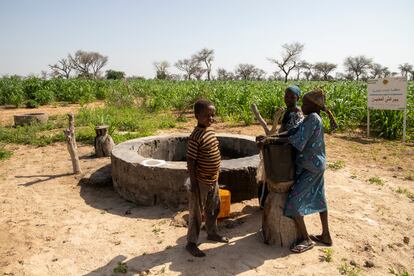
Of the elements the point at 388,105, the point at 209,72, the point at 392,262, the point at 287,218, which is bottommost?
the point at 392,262

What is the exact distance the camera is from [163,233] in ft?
11.9

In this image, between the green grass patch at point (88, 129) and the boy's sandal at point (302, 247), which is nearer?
the boy's sandal at point (302, 247)

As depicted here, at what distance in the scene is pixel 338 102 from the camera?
9867 millimetres

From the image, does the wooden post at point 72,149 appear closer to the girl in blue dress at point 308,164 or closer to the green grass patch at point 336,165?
the girl in blue dress at point 308,164

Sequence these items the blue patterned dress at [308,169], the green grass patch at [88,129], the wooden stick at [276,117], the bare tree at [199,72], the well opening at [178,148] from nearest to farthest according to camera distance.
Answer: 1. the blue patterned dress at [308,169]
2. the wooden stick at [276,117]
3. the well opening at [178,148]
4. the green grass patch at [88,129]
5. the bare tree at [199,72]

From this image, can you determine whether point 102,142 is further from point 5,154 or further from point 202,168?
point 202,168

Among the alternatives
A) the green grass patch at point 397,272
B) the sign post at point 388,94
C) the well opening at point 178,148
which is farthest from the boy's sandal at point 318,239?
the sign post at point 388,94

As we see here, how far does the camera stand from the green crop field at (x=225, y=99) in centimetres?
922

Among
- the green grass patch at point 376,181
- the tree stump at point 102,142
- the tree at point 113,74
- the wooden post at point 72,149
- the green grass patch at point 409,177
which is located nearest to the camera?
the green grass patch at point 376,181

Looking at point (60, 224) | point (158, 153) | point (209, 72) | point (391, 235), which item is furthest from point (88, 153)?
point (209, 72)

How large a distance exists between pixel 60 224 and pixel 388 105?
751cm

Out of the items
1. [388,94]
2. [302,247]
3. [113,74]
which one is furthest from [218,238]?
[113,74]

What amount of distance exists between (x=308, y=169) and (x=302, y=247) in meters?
0.71

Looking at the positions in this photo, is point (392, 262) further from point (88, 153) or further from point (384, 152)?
point (88, 153)
